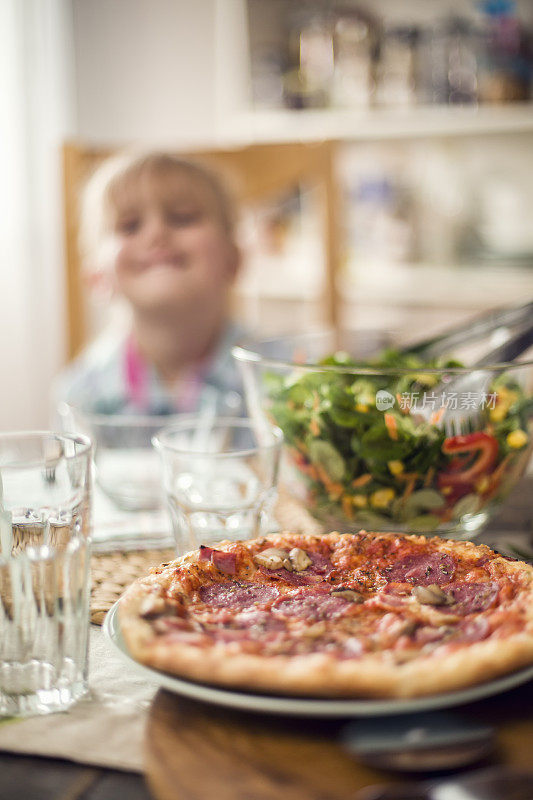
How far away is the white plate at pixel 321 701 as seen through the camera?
49 centimetres

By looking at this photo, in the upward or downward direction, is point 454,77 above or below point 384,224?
above

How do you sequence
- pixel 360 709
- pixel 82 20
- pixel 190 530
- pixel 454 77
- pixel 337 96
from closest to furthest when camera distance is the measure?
1. pixel 360 709
2. pixel 190 530
3. pixel 454 77
4. pixel 337 96
5. pixel 82 20

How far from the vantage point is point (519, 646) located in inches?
20.7

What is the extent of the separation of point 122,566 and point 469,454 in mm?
352

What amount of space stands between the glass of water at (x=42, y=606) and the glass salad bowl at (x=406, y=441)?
299 mm

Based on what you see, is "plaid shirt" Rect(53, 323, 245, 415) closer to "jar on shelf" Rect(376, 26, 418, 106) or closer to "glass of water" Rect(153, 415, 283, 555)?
"glass of water" Rect(153, 415, 283, 555)

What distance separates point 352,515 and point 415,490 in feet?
0.24

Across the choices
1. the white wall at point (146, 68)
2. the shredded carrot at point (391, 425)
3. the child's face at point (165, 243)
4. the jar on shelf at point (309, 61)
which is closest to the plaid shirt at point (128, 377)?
the child's face at point (165, 243)

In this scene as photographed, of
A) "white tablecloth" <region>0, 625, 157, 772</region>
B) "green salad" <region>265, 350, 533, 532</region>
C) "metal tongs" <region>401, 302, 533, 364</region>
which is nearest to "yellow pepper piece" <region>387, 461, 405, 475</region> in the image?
"green salad" <region>265, 350, 533, 532</region>

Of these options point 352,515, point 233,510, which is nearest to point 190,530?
point 233,510

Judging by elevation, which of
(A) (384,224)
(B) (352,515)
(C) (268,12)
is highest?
(C) (268,12)

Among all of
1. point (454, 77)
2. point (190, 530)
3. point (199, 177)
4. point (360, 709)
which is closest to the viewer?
point (360, 709)

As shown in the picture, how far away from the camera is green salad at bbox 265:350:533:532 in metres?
A: 0.83

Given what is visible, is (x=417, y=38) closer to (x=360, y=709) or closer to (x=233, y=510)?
(x=233, y=510)
